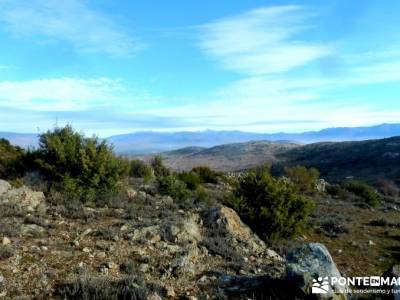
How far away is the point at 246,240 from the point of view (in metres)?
12.4

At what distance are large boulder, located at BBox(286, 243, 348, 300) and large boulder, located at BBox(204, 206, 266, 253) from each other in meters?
4.15

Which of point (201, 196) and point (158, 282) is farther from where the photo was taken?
point (201, 196)

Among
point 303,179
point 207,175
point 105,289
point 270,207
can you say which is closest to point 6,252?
point 105,289

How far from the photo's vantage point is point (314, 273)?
24.0ft

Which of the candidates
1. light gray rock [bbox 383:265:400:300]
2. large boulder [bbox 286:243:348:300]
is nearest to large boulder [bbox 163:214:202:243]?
large boulder [bbox 286:243:348:300]

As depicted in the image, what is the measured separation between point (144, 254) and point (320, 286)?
12.5ft

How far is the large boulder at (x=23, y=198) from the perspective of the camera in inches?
491

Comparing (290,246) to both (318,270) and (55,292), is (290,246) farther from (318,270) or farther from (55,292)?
(55,292)

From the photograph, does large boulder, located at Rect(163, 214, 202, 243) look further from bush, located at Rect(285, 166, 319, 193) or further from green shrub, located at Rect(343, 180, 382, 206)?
bush, located at Rect(285, 166, 319, 193)

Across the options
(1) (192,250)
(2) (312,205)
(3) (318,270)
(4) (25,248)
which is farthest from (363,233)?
(4) (25,248)

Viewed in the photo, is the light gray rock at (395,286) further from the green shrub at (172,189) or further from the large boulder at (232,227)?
the green shrub at (172,189)

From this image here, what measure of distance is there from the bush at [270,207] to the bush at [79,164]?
4199 millimetres

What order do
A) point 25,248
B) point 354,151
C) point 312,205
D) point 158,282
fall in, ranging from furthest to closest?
point 354,151, point 312,205, point 25,248, point 158,282

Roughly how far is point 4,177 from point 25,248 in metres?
7.20
